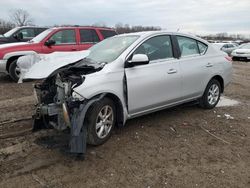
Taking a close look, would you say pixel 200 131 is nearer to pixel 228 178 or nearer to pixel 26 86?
pixel 228 178

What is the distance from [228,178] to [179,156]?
77cm

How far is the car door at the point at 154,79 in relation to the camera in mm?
4895

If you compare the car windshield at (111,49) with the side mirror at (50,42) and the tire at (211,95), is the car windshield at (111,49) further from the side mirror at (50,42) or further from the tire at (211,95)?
the side mirror at (50,42)

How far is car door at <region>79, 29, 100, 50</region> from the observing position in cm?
1026

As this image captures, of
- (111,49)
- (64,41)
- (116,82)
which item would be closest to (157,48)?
(111,49)

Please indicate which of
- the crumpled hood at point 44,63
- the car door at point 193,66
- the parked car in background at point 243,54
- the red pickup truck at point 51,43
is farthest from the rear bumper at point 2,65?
the parked car in background at point 243,54

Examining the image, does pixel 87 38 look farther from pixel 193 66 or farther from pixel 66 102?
pixel 66 102

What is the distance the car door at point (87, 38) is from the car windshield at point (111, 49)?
4523mm

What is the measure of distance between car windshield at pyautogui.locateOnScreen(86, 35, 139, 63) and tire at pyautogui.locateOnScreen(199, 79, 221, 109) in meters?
2.16

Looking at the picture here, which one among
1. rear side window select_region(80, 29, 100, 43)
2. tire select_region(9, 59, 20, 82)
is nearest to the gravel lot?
tire select_region(9, 59, 20, 82)

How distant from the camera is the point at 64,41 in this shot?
10016 millimetres

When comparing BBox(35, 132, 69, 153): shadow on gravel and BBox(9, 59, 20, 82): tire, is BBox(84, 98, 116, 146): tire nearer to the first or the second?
BBox(35, 132, 69, 153): shadow on gravel

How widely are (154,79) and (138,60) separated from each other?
54 cm

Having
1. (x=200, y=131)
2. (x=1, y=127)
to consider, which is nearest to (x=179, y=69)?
(x=200, y=131)
